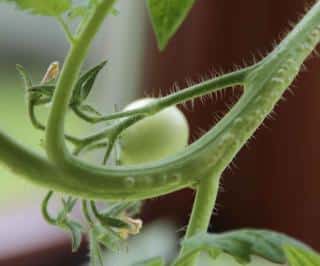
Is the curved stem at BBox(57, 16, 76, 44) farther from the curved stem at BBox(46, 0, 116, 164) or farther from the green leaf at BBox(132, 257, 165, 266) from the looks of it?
the green leaf at BBox(132, 257, 165, 266)

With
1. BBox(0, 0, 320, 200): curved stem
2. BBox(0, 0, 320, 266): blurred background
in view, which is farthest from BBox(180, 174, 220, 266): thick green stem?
BBox(0, 0, 320, 266): blurred background

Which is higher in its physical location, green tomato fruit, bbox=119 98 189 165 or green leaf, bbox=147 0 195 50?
green leaf, bbox=147 0 195 50

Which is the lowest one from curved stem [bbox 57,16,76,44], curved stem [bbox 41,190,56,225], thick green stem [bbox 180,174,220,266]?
curved stem [bbox 41,190,56,225]

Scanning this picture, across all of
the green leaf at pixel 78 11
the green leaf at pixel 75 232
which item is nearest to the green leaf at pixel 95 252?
the green leaf at pixel 75 232

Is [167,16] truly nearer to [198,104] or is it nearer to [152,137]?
[152,137]

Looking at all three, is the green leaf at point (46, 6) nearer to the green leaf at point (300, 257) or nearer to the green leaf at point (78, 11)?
the green leaf at point (78, 11)

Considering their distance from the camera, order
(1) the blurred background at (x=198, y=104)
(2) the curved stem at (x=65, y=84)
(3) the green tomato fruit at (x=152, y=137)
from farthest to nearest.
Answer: (1) the blurred background at (x=198, y=104)
(3) the green tomato fruit at (x=152, y=137)
(2) the curved stem at (x=65, y=84)
